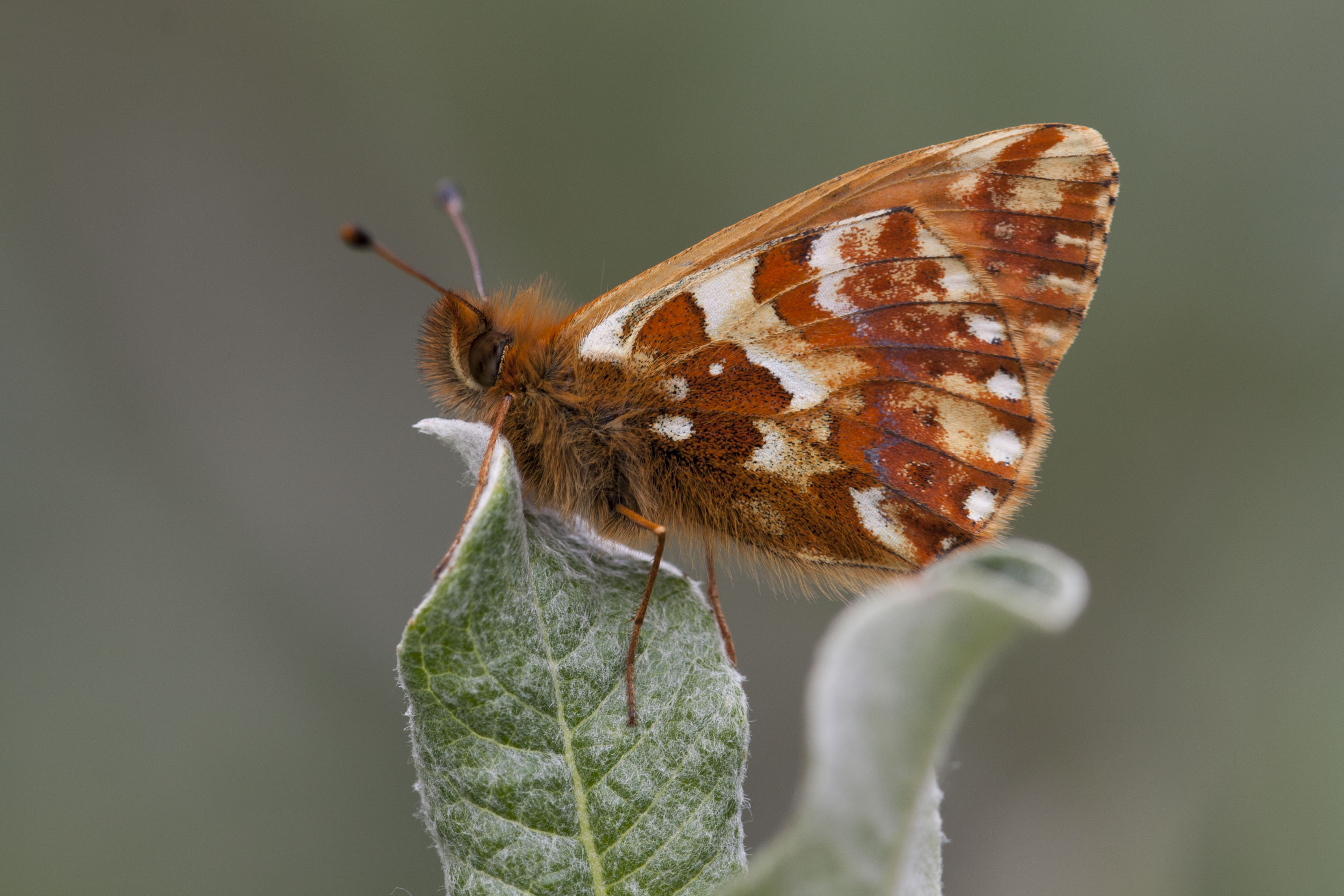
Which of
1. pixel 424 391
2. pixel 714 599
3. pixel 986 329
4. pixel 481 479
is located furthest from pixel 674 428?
pixel 424 391

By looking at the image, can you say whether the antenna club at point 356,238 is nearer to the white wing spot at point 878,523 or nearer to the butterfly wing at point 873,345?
the butterfly wing at point 873,345

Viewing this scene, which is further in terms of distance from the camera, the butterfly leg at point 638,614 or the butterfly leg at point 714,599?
the butterfly leg at point 714,599

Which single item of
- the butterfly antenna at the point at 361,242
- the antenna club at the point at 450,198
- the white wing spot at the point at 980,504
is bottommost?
the white wing spot at the point at 980,504

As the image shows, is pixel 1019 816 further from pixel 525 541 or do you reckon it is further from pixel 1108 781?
pixel 525 541

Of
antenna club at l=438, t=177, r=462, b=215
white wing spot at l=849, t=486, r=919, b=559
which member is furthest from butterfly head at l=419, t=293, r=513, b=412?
white wing spot at l=849, t=486, r=919, b=559

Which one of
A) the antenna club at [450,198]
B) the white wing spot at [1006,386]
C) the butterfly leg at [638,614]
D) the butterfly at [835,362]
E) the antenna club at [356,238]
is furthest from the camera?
the antenna club at [450,198]

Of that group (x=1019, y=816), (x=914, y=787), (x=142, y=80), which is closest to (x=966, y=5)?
(x=1019, y=816)

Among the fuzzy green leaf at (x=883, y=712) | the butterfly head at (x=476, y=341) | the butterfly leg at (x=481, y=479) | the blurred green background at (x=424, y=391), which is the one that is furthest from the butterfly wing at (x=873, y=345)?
the blurred green background at (x=424, y=391)
